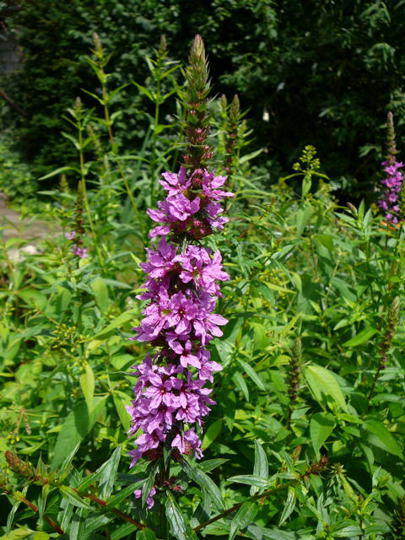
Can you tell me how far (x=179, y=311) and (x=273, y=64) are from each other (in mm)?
8467

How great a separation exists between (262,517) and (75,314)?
1.33m

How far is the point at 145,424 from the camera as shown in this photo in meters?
1.37

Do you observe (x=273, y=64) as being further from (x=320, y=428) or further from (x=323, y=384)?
(x=320, y=428)

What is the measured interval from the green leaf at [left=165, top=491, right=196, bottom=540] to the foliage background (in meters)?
6.99

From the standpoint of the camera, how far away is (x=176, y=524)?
4.39 ft

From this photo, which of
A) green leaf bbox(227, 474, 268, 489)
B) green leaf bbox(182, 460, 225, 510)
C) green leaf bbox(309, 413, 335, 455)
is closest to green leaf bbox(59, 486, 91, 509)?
green leaf bbox(182, 460, 225, 510)

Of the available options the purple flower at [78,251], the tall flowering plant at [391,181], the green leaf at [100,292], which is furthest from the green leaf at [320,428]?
the tall flowering plant at [391,181]

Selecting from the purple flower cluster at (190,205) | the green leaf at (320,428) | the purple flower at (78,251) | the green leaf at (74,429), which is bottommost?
the green leaf at (74,429)

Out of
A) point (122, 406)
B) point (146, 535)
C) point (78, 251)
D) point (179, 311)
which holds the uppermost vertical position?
point (179, 311)

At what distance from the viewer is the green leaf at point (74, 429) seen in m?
1.85

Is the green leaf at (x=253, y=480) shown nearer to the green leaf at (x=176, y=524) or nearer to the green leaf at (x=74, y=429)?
the green leaf at (x=176, y=524)

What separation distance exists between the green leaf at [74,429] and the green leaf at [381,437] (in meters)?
1.21

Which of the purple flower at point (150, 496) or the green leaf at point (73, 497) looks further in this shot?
the purple flower at point (150, 496)

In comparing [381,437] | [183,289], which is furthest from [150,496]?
[381,437]
